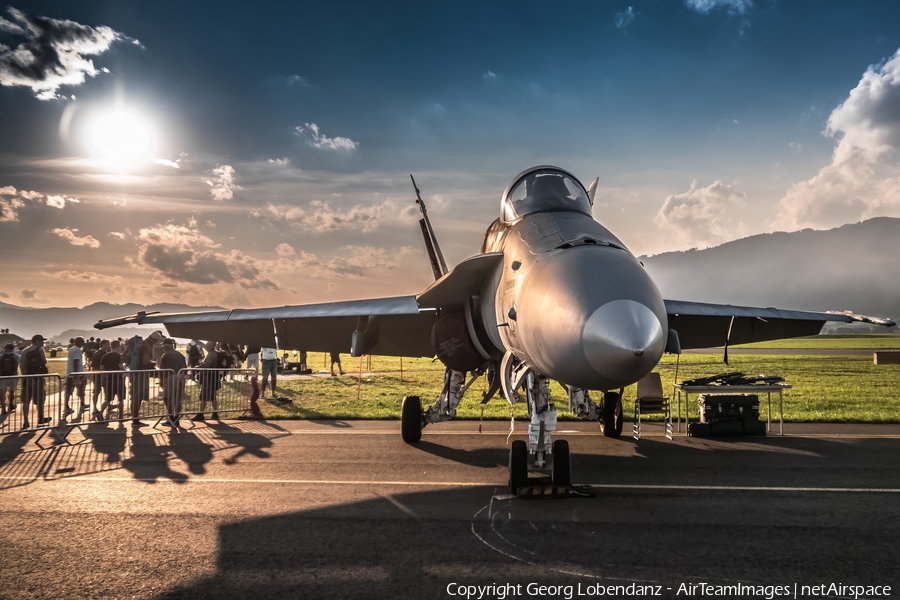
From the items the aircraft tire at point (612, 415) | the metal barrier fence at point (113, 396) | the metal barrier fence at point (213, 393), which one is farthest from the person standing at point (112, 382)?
the aircraft tire at point (612, 415)

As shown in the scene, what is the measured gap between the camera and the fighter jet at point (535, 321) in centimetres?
452

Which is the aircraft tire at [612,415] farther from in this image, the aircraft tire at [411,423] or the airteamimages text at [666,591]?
the airteamimages text at [666,591]

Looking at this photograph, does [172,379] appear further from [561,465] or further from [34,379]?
[561,465]

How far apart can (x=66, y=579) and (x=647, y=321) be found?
16.4 ft

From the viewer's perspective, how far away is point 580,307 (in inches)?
181

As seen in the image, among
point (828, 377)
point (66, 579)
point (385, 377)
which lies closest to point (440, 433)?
point (66, 579)

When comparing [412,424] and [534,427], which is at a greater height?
[534,427]

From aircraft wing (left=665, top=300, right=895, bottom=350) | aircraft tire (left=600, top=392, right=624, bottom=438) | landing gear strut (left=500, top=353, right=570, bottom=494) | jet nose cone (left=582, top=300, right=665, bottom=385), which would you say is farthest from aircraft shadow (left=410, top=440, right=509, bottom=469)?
jet nose cone (left=582, top=300, right=665, bottom=385)

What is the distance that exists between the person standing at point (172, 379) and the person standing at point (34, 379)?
2.36 meters

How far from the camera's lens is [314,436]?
11633 millimetres

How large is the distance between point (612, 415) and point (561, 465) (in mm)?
4858

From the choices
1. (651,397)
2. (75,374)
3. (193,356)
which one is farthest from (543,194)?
(193,356)

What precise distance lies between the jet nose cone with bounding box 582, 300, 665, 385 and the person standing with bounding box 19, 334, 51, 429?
501 inches

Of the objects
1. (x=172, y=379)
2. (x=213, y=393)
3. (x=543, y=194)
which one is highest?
(x=543, y=194)
